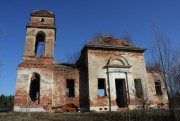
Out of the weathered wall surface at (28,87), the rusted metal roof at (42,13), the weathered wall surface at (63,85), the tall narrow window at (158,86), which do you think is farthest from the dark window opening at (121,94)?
the rusted metal roof at (42,13)

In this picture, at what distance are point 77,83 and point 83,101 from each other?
1668 mm

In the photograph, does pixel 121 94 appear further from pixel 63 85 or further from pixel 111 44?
pixel 63 85

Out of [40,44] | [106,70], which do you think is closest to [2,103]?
[40,44]

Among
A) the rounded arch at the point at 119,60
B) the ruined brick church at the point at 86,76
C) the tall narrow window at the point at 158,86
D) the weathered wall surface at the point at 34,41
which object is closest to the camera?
the ruined brick church at the point at 86,76

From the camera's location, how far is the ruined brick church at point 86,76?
1750 centimetres

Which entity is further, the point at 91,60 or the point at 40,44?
the point at 40,44

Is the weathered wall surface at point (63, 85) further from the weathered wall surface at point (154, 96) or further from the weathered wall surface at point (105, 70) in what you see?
the weathered wall surface at point (154, 96)

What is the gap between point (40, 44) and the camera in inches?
809

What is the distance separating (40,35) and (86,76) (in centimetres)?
627

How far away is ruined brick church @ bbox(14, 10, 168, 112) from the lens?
1750 cm

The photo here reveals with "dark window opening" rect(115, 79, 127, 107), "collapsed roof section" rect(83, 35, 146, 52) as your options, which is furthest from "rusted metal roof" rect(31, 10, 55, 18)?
"dark window opening" rect(115, 79, 127, 107)

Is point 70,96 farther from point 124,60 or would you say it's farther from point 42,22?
point 42,22

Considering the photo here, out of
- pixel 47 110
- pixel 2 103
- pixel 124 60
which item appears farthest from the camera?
pixel 2 103

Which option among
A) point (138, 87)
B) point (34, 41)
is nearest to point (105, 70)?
point (138, 87)
